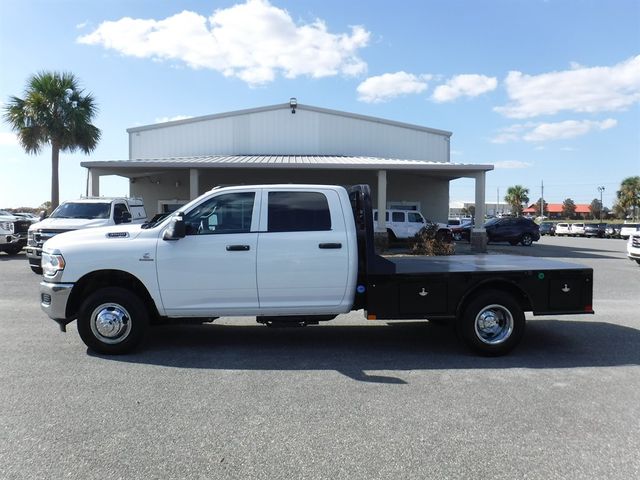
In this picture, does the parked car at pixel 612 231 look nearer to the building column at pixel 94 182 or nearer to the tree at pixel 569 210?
the building column at pixel 94 182

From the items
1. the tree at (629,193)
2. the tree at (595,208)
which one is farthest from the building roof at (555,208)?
the tree at (629,193)

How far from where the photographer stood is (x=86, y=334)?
5.94 metres

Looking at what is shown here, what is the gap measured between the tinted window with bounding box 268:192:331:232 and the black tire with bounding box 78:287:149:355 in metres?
1.80

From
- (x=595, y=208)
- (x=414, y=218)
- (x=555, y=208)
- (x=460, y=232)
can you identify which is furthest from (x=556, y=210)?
(x=414, y=218)

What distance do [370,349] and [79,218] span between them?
1103 centimetres

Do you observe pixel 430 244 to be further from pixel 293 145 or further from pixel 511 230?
pixel 511 230

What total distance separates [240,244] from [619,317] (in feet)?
21.5

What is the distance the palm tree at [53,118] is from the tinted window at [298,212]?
24.9 metres

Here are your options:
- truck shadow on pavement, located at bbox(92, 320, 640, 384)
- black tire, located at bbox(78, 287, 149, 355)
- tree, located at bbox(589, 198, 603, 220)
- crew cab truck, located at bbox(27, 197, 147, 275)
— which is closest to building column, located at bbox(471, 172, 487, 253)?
crew cab truck, located at bbox(27, 197, 147, 275)

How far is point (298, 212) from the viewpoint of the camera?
614 centimetres

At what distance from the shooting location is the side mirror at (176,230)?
5770 millimetres

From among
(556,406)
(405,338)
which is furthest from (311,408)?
(405,338)

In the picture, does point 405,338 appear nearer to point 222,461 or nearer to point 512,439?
point 512,439

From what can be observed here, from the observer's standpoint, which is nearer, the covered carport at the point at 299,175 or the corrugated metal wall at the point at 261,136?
the covered carport at the point at 299,175
